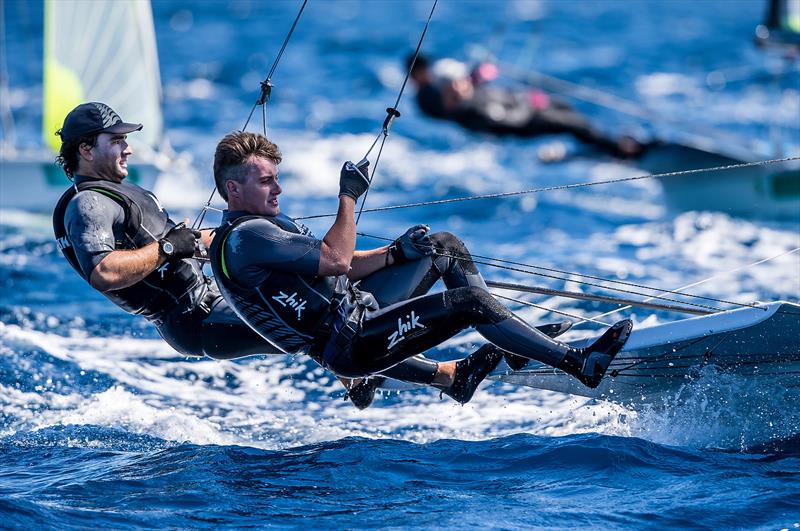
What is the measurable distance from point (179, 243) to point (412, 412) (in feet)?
5.83

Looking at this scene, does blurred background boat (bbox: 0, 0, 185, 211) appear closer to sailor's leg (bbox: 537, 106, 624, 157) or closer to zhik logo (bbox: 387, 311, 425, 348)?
sailor's leg (bbox: 537, 106, 624, 157)

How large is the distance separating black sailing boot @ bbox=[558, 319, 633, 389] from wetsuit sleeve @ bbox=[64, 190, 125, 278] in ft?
5.60

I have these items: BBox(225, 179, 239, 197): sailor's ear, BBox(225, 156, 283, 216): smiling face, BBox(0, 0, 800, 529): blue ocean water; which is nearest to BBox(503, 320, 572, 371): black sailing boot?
BBox(0, 0, 800, 529): blue ocean water

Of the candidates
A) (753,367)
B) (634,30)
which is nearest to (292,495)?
(753,367)

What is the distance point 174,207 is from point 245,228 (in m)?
6.71

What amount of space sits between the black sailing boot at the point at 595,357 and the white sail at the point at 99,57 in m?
5.58

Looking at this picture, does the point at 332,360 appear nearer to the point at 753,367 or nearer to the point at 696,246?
the point at 753,367

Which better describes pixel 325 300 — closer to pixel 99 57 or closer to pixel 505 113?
pixel 99 57

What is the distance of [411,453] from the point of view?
15.3 feet

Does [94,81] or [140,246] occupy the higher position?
[94,81]

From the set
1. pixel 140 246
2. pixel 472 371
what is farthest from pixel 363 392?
pixel 140 246

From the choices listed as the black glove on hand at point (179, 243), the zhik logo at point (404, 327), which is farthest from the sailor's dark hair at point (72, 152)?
the zhik logo at point (404, 327)

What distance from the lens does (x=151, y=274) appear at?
4410 mm

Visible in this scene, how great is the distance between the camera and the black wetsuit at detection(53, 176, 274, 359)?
4.13 metres
